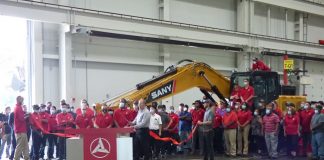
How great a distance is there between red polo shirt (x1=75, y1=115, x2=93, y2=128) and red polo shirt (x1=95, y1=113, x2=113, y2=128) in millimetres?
397

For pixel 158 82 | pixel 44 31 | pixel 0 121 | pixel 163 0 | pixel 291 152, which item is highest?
pixel 163 0

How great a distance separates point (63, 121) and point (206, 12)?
11477 mm

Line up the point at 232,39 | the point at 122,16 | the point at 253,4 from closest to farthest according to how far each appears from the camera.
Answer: the point at 122,16 < the point at 232,39 < the point at 253,4

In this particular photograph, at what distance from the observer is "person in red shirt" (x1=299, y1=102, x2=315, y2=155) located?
14.1 meters

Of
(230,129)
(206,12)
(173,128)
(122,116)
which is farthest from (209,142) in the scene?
(206,12)

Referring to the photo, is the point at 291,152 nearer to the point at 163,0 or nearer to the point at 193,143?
Answer: the point at 193,143

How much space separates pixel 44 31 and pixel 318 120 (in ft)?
34.2

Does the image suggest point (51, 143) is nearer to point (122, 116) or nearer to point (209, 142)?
point (122, 116)

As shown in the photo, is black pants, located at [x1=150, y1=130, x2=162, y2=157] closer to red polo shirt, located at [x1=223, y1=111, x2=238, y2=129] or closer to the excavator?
the excavator

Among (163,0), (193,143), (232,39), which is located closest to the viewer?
(193,143)

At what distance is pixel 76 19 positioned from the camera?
627 inches

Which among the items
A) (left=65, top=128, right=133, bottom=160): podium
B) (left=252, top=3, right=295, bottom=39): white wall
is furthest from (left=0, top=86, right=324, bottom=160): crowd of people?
(left=252, top=3, right=295, bottom=39): white wall

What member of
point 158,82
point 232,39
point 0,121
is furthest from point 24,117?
point 232,39

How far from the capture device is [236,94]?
49.4 feet
